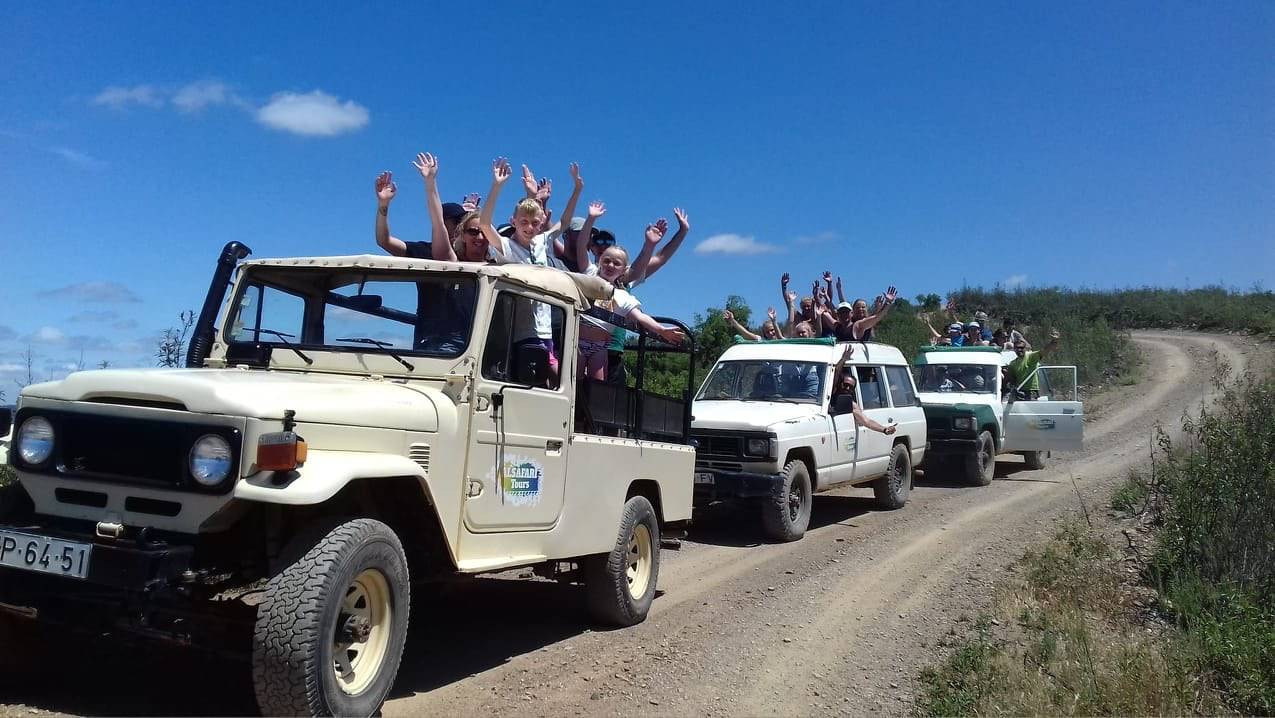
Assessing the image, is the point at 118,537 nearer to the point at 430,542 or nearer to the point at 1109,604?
the point at 430,542

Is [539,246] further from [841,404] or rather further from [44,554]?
[841,404]

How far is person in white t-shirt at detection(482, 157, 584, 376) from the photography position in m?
5.32

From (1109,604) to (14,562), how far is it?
682cm

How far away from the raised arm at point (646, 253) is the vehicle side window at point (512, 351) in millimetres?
2621

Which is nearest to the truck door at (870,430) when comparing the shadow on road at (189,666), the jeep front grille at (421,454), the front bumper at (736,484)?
the front bumper at (736,484)

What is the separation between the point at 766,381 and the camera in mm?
11008

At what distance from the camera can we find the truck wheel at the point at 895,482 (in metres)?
12.2

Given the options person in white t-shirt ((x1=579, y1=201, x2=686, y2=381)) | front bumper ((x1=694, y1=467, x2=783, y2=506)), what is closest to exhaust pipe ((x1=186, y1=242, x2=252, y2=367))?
person in white t-shirt ((x1=579, y1=201, x2=686, y2=381))

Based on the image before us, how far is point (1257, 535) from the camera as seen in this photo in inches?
275

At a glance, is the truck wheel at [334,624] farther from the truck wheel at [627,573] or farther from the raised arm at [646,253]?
the raised arm at [646,253]

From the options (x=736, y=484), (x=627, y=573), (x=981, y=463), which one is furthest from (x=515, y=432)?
(x=981, y=463)

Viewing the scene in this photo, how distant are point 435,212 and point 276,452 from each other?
264 centimetres

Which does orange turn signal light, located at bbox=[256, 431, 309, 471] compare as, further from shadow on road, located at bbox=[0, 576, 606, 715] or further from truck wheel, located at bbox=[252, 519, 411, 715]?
shadow on road, located at bbox=[0, 576, 606, 715]

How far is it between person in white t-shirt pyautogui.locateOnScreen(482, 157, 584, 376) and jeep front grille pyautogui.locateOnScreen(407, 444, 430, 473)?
0.91m
